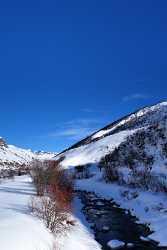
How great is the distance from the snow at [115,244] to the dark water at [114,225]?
243 millimetres

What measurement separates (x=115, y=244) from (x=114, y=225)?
17.2 feet

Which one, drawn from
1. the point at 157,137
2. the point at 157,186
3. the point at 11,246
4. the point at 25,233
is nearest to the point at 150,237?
the point at 25,233

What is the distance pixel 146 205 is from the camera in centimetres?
3105

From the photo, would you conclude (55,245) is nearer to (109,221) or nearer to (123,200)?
(109,221)

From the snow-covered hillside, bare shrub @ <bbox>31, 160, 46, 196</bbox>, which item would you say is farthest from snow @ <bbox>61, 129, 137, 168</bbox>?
bare shrub @ <bbox>31, 160, 46, 196</bbox>

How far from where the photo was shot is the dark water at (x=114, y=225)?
72.4 ft

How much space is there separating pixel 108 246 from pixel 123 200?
50.6 feet

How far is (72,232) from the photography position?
23000 millimetres

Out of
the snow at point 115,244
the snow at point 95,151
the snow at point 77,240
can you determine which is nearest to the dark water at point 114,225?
the snow at point 115,244

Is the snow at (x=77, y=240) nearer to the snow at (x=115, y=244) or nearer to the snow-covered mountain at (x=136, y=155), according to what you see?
the snow at (x=115, y=244)

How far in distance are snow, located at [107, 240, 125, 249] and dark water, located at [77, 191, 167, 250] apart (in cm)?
24

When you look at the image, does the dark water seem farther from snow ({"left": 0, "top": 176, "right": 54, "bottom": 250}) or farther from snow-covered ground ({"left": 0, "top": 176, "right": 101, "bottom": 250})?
snow ({"left": 0, "top": 176, "right": 54, "bottom": 250})

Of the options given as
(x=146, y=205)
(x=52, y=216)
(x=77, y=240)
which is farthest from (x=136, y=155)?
(x=52, y=216)

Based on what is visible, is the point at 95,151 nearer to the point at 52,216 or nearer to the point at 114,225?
the point at 114,225
